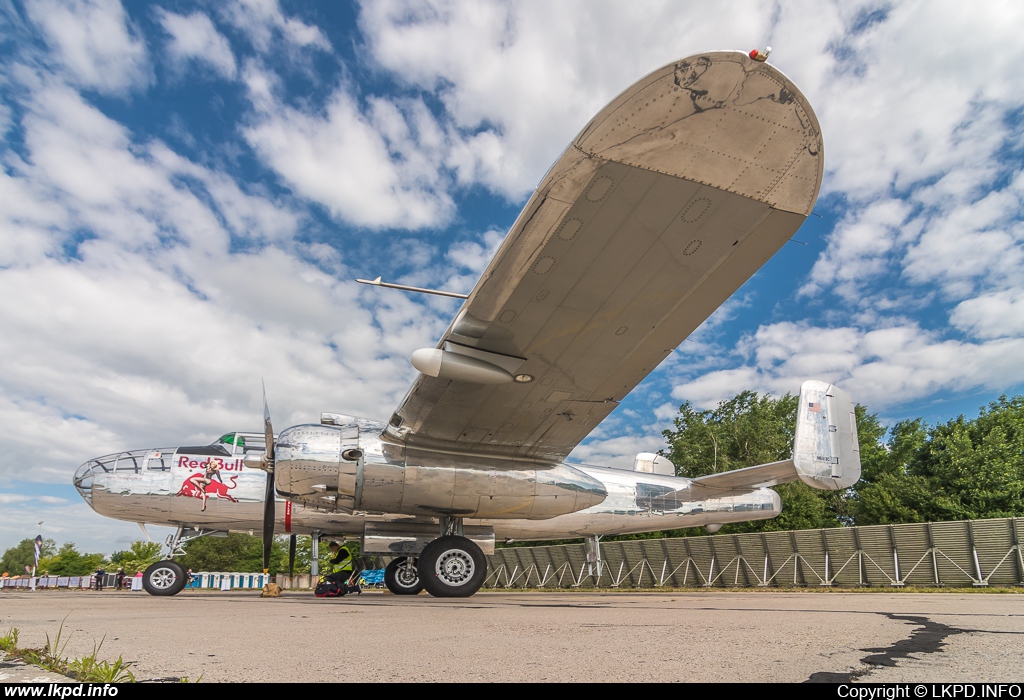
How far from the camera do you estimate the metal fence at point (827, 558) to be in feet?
49.2

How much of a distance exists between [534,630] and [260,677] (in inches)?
100

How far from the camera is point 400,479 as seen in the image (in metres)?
9.23

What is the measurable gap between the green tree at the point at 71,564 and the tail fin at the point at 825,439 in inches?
2851

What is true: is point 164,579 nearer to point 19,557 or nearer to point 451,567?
point 451,567

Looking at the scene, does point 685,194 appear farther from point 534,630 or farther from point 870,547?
point 870,547

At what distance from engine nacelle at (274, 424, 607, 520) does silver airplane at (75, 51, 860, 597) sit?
0.03 m

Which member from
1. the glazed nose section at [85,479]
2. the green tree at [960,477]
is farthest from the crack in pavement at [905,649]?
the green tree at [960,477]

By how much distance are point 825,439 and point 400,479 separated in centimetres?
1135

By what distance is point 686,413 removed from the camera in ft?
134

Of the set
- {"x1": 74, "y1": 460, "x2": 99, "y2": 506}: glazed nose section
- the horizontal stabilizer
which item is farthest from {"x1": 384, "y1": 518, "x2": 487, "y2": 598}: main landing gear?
{"x1": 74, "y1": 460, "x2": 99, "y2": 506}: glazed nose section

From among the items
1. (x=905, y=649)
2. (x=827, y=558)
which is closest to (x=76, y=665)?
(x=905, y=649)

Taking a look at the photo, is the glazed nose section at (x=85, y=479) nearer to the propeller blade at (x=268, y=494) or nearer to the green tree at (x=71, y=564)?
the propeller blade at (x=268, y=494)

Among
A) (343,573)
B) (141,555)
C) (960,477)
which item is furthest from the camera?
(141,555)

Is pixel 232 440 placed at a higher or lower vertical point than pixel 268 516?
higher
